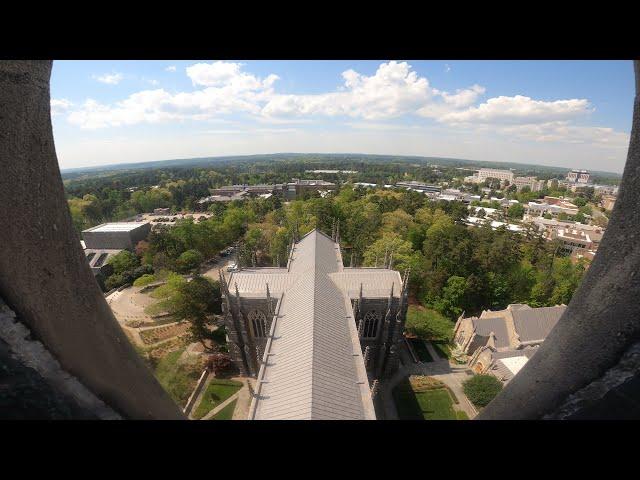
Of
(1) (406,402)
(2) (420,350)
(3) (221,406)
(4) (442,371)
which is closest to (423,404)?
(1) (406,402)

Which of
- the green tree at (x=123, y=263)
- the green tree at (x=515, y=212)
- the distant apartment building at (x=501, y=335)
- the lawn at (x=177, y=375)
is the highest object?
the green tree at (x=515, y=212)

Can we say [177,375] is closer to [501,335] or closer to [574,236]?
[501,335]

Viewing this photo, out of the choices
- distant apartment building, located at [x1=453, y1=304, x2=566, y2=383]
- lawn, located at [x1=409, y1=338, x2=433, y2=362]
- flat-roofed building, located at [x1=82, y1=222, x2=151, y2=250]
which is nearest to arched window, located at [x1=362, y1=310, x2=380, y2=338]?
lawn, located at [x1=409, y1=338, x2=433, y2=362]

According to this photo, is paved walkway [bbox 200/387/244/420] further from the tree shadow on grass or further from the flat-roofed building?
the flat-roofed building

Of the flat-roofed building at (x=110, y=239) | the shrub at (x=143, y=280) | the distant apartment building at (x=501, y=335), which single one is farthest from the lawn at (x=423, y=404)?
the flat-roofed building at (x=110, y=239)

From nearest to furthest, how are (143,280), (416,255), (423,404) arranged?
(423,404)
(143,280)
(416,255)

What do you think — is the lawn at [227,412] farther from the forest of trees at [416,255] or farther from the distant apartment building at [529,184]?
the distant apartment building at [529,184]
